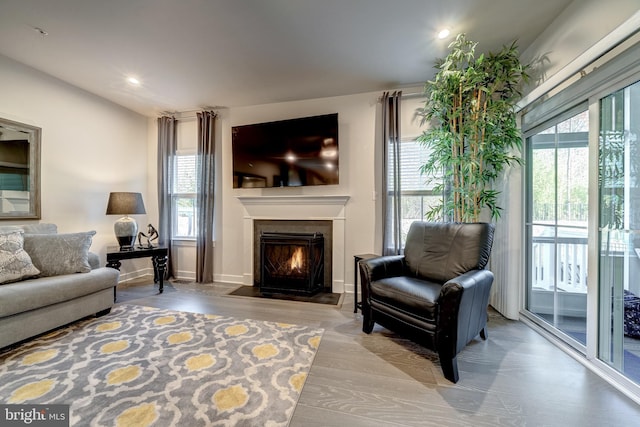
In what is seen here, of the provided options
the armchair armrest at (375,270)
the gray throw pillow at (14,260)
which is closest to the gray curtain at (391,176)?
the armchair armrest at (375,270)

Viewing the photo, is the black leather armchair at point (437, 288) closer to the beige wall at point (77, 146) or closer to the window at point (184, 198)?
the window at point (184, 198)

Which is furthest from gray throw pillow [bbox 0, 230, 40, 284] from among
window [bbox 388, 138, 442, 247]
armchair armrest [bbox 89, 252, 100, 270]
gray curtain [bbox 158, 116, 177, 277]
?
window [bbox 388, 138, 442, 247]

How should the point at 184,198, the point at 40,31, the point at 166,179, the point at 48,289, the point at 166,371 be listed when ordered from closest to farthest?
the point at 166,371 → the point at 48,289 → the point at 40,31 → the point at 166,179 → the point at 184,198

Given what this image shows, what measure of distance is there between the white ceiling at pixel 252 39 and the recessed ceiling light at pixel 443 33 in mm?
39

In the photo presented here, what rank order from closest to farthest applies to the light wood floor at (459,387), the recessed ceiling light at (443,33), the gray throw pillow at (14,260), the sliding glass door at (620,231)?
the light wood floor at (459,387)
the sliding glass door at (620,231)
the gray throw pillow at (14,260)
the recessed ceiling light at (443,33)

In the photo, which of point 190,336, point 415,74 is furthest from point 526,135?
point 190,336

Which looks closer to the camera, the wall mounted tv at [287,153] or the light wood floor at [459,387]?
the light wood floor at [459,387]

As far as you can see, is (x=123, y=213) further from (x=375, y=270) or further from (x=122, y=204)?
(x=375, y=270)

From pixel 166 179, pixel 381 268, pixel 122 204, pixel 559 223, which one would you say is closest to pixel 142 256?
pixel 122 204

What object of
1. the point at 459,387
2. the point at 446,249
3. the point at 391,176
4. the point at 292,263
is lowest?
the point at 459,387

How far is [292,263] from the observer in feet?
11.0

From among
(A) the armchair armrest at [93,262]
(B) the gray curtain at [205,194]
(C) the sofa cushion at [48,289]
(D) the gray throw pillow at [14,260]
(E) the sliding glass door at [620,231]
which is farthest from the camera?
(B) the gray curtain at [205,194]

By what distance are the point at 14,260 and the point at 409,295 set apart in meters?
3.30

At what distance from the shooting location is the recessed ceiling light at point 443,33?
2.14m
